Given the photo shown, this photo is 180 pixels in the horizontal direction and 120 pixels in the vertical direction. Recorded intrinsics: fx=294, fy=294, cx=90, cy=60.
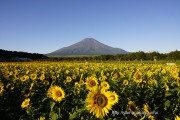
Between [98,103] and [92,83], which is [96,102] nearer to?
[98,103]

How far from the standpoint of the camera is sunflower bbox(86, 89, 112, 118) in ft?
11.0

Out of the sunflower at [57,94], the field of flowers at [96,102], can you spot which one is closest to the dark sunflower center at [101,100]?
the field of flowers at [96,102]

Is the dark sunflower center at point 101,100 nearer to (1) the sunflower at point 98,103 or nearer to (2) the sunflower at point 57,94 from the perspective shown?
(1) the sunflower at point 98,103

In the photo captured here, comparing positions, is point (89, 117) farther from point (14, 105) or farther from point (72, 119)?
point (14, 105)

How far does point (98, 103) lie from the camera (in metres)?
3.42

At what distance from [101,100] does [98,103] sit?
5 centimetres

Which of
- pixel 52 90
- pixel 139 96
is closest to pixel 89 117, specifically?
pixel 52 90

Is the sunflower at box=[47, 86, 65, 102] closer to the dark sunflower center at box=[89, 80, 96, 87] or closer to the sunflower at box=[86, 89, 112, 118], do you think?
the dark sunflower center at box=[89, 80, 96, 87]

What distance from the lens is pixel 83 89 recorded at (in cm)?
654

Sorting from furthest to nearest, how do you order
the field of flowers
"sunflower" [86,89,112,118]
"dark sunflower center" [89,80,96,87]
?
"dark sunflower center" [89,80,96,87]
the field of flowers
"sunflower" [86,89,112,118]

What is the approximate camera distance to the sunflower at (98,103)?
3.35 meters

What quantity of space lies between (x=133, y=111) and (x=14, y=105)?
408cm

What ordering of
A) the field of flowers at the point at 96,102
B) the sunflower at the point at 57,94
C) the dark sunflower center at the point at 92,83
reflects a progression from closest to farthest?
the field of flowers at the point at 96,102
the sunflower at the point at 57,94
the dark sunflower center at the point at 92,83

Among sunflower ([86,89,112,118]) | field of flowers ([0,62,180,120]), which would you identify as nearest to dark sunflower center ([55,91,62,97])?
field of flowers ([0,62,180,120])
